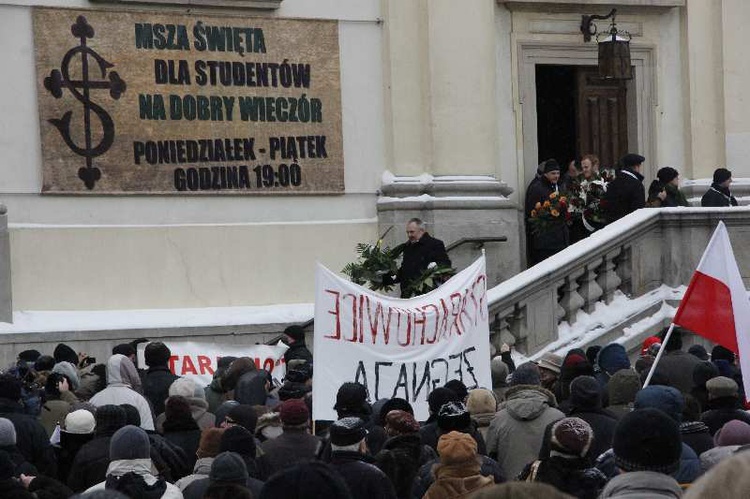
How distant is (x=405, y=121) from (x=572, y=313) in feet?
13.3

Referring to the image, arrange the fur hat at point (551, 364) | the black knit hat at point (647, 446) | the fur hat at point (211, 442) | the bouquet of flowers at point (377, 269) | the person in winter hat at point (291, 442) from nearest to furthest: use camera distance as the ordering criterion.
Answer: the black knit hat at point (647, 446) → the fur hat at point (211, 442) → the person in winter hat at point (291, 442) → the fur hat at point (551, 364) → the bouquet of flowers at point (377, 269)

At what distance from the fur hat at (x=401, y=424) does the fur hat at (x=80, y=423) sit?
1896 millimetres

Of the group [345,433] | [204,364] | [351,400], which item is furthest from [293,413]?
[204,364]

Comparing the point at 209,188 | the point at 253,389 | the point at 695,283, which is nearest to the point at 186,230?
the point at 209,188

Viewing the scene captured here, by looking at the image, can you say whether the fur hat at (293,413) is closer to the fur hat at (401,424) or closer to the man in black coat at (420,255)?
the fur hat at (401,424)

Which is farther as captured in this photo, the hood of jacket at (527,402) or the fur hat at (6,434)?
the hood of jacket at (527,402)

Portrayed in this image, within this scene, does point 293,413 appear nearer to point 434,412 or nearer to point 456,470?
point 434,412

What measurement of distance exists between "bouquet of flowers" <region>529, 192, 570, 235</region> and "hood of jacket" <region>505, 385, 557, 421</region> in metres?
9.25

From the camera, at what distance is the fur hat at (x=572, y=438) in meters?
7.36

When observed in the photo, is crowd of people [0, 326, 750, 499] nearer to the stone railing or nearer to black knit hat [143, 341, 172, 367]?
black knit hat [143, 341, 172, 367]

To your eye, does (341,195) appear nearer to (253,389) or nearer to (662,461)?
(253,389)

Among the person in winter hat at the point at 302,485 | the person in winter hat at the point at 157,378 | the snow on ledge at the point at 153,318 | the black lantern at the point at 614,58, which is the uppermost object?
the black lantern at the point at 614,58

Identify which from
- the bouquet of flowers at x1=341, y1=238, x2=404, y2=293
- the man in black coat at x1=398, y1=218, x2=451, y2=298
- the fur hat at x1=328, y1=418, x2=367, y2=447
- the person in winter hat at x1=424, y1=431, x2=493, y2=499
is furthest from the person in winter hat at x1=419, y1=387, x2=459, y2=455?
the bouquet of flowers at x1=341, y1=238, x2=404, y2=293

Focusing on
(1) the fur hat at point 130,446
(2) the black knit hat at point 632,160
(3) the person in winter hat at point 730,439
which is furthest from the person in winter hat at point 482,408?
(2) the black knit hat at point 632,160
